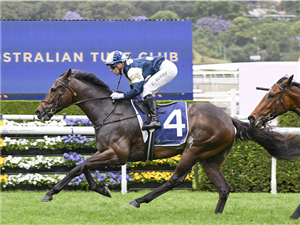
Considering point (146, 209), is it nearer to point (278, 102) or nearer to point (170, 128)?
point (170, 128)

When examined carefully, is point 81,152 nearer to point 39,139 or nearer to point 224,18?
point 39,139

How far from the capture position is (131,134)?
4605mm

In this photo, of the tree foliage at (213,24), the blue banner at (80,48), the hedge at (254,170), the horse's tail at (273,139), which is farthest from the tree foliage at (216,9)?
the horse's tail at (273,139)

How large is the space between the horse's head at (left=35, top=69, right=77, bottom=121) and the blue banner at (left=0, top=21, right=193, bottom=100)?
938 cm

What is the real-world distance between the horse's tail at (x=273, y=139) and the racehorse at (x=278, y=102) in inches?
8.1

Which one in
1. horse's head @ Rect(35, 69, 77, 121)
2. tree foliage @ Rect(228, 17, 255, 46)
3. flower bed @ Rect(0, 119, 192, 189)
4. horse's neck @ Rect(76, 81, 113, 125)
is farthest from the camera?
tree foliage @ Rect(228, 17, 255, 46)

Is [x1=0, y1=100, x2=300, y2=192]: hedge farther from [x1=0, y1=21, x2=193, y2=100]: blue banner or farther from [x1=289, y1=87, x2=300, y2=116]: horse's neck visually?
[x1=0, y1=21, x2=193, y2=100]: blue banner

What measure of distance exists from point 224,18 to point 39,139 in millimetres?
76464

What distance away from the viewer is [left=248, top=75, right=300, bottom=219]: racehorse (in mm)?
4727

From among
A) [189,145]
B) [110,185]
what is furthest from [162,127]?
[110,185]

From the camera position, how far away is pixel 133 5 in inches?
2977

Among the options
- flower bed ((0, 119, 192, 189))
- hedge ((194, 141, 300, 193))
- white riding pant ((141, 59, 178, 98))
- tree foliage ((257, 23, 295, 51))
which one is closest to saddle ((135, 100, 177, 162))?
white riding pant ((141, 59, 178, 98))

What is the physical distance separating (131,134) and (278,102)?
1743mm

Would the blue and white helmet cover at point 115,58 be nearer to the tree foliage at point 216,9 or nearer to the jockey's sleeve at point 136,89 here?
the jockey's sleeve at point 136,89
